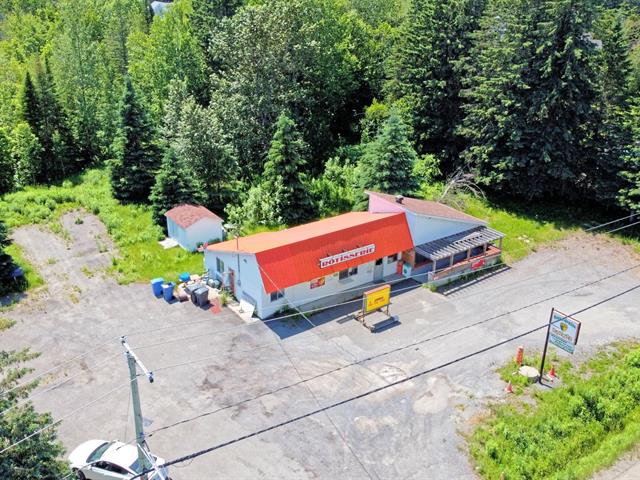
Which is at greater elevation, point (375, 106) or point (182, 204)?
point (375, 106)

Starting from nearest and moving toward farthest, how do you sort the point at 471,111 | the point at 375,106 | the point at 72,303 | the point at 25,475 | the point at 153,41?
the point at 25,475 → the point at 72,303 → the point at 471,111 → the point at 375,106 → the point at 153,41

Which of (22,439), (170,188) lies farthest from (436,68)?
(22,439)

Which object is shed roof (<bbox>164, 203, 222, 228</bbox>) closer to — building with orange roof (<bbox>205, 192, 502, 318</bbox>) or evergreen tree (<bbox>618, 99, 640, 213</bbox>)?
building with orange roof (<bbox>205, 192, 502, 318</bbox>)

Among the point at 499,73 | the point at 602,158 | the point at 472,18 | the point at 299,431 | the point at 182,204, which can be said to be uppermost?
the point at 472,18

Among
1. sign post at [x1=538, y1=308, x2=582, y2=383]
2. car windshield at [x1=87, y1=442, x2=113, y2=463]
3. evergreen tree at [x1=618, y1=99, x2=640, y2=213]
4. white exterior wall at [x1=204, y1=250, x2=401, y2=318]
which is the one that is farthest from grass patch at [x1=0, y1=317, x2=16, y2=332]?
evergreen tree at [x1=618, y1=99, x2=640, y2=213]

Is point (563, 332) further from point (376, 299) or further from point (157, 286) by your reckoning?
point (157, 286)

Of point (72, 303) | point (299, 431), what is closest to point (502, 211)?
point (299, 431)

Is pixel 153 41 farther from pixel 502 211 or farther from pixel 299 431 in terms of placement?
pixel 299 431

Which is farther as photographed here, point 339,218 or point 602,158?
point 602,158
